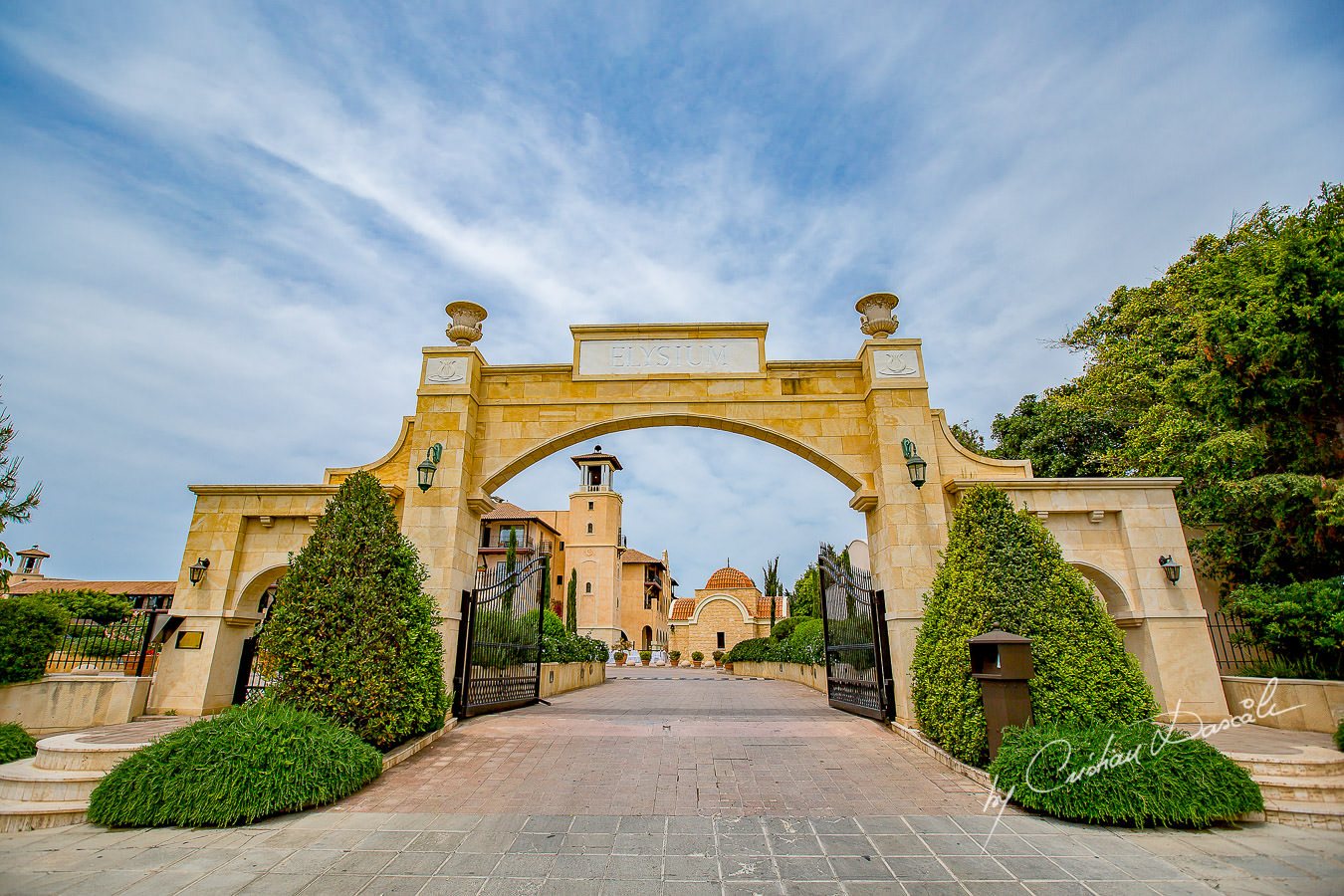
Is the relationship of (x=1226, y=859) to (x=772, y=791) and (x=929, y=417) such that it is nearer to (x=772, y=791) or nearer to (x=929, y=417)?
(x=772, y=791)

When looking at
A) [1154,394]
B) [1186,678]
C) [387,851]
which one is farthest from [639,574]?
[387,851]

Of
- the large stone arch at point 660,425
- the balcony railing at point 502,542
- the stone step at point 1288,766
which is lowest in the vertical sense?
the stone step at point 1288,766

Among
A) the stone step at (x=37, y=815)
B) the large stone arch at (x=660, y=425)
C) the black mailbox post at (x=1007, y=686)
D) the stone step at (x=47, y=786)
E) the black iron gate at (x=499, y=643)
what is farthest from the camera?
the large stone arch at (x=660, y=425)

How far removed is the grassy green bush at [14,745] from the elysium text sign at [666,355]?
690 cm

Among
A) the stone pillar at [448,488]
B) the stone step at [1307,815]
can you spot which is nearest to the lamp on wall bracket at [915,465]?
the stone step at [1307,815]

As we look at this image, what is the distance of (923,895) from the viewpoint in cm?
305

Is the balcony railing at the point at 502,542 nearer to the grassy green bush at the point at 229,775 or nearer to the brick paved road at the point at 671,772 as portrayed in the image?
the brick paved road at the point at 671,772

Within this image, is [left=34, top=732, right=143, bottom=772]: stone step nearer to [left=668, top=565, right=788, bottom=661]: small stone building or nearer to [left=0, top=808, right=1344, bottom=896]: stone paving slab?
[left=0, top=808, right=1344, bottom=896]: stone paving slab

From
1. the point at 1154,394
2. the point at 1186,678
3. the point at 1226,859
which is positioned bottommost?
the point at 1226,859

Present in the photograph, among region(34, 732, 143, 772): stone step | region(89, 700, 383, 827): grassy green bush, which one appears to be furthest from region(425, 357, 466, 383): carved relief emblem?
region(34, 732, 143, 772): stone step

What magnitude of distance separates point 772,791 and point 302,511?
7562 mm

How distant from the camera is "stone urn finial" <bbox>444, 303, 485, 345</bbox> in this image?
889cm

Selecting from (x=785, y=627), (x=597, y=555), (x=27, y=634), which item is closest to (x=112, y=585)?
(x=597, y=555)

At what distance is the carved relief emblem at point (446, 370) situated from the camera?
8672mm
